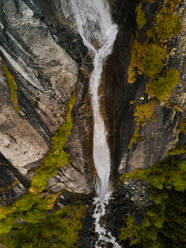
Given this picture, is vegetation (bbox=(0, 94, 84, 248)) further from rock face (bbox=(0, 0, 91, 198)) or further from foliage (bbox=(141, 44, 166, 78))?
foliage (bbox=(141, 44, 166, 78))

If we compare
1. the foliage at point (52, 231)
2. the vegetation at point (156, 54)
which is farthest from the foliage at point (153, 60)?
the foliage at point (52, 231)

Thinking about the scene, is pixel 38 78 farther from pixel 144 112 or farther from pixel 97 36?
pixel 144 112

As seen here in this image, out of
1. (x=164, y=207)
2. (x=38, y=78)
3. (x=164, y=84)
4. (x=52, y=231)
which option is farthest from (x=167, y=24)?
(x=52, y=231)

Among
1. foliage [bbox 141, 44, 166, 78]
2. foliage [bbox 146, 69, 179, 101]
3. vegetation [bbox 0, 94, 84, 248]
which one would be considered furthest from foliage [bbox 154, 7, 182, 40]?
vegetation [bbox 0, 94, 84, 248]

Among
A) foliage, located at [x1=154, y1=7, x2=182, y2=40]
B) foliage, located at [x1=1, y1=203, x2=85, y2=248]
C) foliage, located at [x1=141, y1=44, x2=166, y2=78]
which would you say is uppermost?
foliage, located at [x1=154, y1=7, x2=182, y2=40]

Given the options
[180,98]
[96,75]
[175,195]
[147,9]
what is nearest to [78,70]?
[96,75]

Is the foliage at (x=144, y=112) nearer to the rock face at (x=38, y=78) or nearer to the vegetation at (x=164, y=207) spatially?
the rock face at (x=38, y=78)
